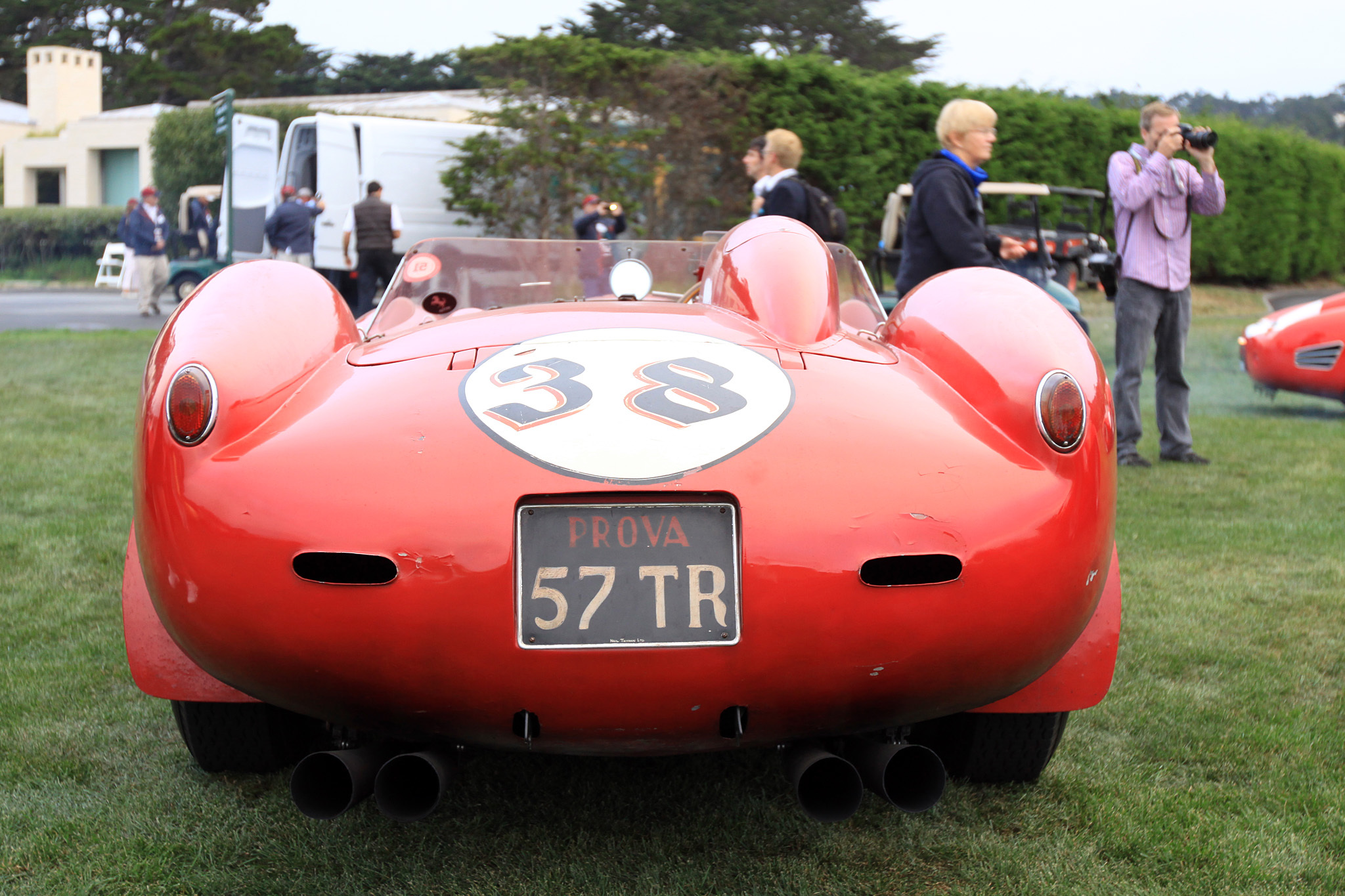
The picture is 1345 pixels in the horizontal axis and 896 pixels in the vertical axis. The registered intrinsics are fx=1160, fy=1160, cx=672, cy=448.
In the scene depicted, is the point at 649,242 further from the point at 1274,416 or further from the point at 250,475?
the point at 1274,416

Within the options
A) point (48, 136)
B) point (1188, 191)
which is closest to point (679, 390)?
point (1188, 191)

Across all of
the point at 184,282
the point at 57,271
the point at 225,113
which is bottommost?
the point at 57,271

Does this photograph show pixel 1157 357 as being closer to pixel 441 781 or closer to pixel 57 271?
pixel 441 781

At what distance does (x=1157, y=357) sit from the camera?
621 centimetres

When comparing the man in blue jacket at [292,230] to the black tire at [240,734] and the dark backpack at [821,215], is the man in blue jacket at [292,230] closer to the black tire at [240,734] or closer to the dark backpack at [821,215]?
the dark backpack at [821,215]

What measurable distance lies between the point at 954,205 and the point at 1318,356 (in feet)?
15.0

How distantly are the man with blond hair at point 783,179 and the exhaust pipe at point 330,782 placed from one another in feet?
13.5

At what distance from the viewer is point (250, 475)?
1.73 metres

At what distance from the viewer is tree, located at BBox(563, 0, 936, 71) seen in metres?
30.3

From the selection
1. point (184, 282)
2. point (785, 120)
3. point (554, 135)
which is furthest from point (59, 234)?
point (785, 120)

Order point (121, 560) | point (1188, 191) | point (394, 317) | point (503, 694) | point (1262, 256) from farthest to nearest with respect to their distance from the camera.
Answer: point (1262, 256) < point (1188, 191) < point (121, 560) < point (394, 317) < point (503, 694)

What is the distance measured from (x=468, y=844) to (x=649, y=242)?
2.07 metres

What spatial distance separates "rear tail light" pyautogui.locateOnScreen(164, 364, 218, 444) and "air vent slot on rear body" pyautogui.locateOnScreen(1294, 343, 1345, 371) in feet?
25.3

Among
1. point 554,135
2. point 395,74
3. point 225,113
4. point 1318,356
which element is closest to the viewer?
point 1318,356
